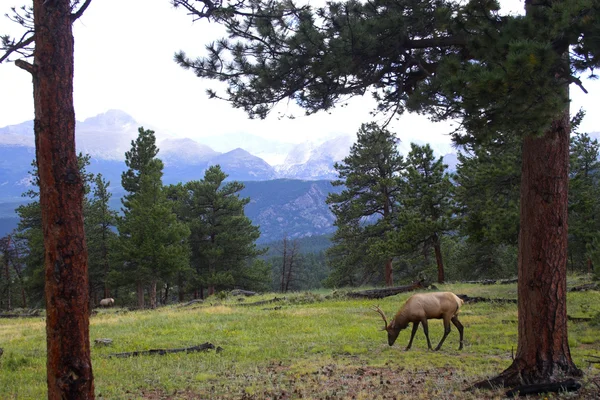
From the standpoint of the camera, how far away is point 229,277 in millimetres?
39844

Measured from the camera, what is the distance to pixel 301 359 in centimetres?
1038

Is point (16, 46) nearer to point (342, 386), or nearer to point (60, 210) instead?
point (60, 210)

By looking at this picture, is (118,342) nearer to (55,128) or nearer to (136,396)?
(136,396)

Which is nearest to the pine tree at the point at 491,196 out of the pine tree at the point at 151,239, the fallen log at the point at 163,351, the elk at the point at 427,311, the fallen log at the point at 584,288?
the fallen log at the point at 584,288

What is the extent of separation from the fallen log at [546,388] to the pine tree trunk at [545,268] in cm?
23

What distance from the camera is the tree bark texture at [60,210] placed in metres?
5.09

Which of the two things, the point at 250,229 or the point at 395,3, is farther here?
the point at 250,229

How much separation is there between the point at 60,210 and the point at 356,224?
3067 cm

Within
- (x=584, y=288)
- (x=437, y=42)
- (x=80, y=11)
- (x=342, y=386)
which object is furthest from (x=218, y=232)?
(x=80, y=11)

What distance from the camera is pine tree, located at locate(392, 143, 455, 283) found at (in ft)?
85.9

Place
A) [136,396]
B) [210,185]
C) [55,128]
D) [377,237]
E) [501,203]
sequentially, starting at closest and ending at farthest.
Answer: [55,128], [136,396], [501,203], [377,237], [210,185]

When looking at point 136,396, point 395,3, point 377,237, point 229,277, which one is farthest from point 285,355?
point 229,277

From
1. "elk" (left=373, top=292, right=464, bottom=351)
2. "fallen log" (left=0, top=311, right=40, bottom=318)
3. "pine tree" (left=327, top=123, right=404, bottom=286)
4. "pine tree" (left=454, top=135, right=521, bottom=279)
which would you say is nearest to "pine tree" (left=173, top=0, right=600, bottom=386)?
"elk" (left=373, top=292, right=464, bottom=351)

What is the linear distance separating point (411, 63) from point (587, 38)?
3310 millimetres
